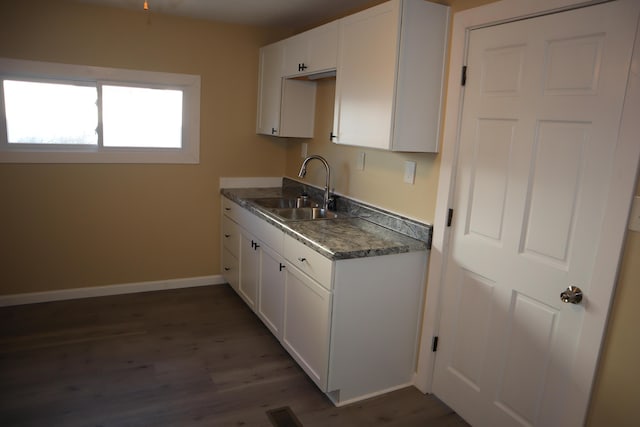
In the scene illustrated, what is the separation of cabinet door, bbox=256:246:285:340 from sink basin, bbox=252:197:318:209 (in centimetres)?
59

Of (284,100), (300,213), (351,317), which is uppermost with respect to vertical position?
(284,100)

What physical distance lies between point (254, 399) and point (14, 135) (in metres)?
2.63

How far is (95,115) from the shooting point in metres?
3.60

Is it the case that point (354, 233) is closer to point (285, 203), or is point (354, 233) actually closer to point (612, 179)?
point (285, 203)

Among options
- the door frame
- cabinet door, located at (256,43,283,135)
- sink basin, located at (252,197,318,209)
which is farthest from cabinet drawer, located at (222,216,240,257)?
the door frame

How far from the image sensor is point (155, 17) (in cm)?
356

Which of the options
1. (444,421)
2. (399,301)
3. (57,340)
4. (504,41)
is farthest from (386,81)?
(57,340)

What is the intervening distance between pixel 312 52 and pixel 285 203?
4.14ft

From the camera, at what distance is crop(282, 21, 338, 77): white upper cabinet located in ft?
9.34

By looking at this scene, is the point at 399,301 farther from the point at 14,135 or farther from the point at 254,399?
the point at 14,135

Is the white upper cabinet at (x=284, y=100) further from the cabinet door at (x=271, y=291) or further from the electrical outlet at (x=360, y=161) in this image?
the cabinet door at (x=271, y=291)

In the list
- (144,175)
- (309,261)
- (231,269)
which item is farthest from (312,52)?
(231,269)

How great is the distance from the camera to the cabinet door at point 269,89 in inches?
143

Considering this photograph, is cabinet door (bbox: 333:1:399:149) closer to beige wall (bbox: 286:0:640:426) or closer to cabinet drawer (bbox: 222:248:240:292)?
beige wall (bbox: 286:0:640:426)
